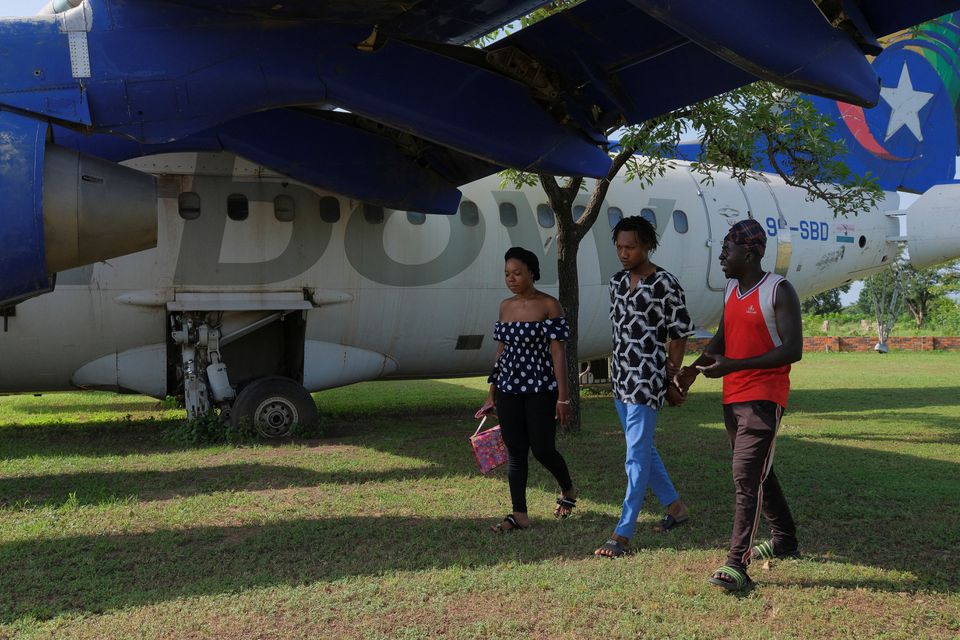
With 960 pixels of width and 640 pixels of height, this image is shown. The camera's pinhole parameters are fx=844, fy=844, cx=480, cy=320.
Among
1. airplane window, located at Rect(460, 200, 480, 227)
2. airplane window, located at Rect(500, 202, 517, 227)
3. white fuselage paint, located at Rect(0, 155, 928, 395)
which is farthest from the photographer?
airplane window, located at Rect(500, 202, 517, 227)

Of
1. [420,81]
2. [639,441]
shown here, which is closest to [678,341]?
[639,441]

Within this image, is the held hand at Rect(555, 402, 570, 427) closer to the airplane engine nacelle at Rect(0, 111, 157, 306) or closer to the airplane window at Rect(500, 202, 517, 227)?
the airplane engine nacelle at Rect(0, 111, 157, 306)

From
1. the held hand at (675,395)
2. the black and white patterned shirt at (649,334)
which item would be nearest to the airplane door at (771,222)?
the black and white patterned shirt at (649,334)

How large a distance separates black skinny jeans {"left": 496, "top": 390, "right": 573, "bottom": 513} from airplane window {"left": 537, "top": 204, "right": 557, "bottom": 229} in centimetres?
628

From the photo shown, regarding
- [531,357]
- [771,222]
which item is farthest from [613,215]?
[531,357]

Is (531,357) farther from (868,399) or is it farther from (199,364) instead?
(868,399)

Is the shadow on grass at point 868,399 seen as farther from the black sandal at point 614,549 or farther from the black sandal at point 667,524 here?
the black sandal at point 614,549

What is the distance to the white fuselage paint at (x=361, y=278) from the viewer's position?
30.1ft

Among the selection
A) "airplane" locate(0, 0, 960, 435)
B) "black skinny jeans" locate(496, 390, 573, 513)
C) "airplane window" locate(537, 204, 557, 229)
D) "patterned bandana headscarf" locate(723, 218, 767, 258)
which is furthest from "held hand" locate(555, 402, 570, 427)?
"airplane window" locate(537, 204, 557, 229)

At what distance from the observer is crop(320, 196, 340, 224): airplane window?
995 cm

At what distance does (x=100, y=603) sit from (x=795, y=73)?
4.77 meters

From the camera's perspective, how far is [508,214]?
11.2 m

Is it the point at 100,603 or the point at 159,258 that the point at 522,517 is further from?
the point at 159,258

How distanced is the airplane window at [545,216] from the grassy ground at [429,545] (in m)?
3.20
